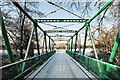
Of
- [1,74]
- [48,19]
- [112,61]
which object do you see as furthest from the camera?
[48,19]

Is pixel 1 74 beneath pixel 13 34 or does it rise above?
beneath

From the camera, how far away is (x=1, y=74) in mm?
3223

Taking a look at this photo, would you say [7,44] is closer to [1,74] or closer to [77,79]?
[1,74]

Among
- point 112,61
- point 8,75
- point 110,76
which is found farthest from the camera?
point 112,61

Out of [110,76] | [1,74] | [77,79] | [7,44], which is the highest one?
[7,44]

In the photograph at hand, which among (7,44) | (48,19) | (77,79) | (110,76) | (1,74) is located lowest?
(77,79)

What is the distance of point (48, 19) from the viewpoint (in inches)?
428

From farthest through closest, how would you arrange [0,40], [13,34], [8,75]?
1. [13,34]
2. [0,40]
3. [8,75]

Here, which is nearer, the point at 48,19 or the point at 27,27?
the point at 48,19

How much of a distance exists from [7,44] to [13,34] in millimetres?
8834

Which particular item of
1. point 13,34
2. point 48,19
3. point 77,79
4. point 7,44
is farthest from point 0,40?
point 77,79

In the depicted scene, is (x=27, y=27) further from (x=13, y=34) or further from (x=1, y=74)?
(x=1, y=74)

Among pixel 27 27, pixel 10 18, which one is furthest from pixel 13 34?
pixel 27 27

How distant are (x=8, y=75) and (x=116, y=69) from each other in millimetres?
3666
